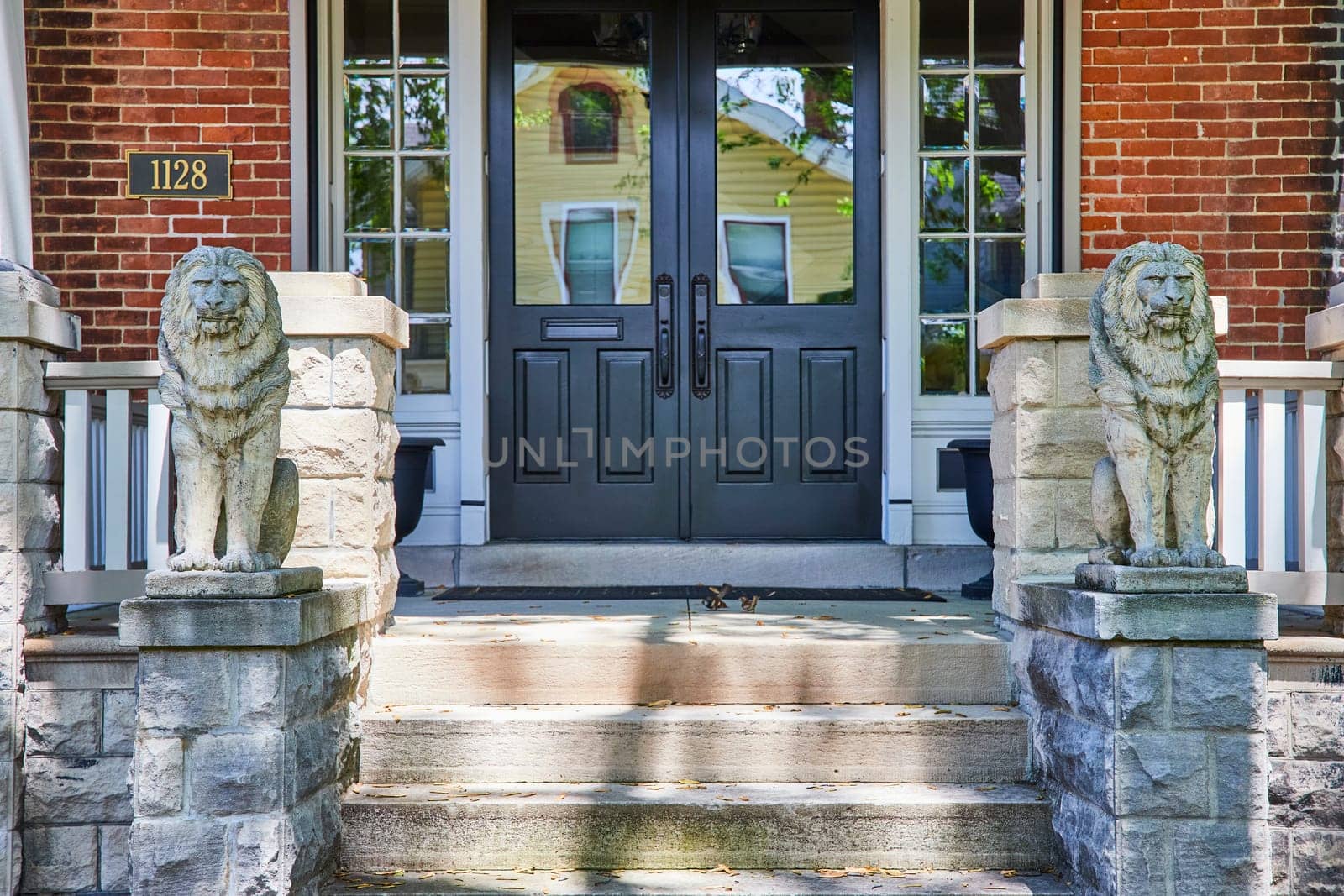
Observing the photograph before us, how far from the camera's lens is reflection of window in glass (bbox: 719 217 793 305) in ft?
18.3

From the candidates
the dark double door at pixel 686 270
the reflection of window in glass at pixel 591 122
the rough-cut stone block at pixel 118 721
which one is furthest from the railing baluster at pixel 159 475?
the reflection of window in glass at pixel 591 122

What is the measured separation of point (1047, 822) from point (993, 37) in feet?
12.4

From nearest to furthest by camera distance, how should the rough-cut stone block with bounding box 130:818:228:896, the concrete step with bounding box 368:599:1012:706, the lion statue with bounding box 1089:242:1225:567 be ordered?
the rough-cut stone block with bounding box 130:818:228:896
the lion statue with bounding box 1089:242:1225:567
the concrete step with bounding box 368:599:1012:706

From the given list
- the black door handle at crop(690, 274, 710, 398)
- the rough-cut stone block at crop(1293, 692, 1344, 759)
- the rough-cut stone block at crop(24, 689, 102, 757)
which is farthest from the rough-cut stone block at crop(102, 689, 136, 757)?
the rough-cut stone block at crop(1293, 692, 1344, 759)

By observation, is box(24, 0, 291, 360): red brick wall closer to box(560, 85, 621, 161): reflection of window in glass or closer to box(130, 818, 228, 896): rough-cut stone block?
box(560, 85, 621, 161): reflection of window in glass

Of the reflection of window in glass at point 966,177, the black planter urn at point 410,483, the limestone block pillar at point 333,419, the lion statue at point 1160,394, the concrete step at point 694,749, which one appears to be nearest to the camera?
→ the lion statue at point 1160,394

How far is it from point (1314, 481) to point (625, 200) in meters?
3.25

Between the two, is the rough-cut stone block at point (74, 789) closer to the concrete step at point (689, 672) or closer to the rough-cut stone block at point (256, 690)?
the concrete step at point (689, 672)

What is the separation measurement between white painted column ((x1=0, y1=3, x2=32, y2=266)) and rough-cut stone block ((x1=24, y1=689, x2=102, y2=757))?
153cm

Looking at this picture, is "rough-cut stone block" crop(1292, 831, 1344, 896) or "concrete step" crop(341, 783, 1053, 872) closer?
"concrete step" crop(341, 783, 1053, 872)

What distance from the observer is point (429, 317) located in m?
5.47

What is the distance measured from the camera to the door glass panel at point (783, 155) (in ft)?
Answer: 18.2

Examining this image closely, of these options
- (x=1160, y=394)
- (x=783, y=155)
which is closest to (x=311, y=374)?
(x=1160, y=394)

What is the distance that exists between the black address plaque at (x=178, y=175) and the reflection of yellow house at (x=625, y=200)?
4.44 ft
